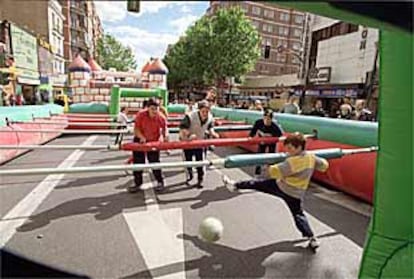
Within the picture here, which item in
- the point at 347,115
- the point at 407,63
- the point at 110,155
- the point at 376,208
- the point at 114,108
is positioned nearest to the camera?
the point at 407,63

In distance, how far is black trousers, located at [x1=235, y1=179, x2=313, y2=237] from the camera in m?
3.83

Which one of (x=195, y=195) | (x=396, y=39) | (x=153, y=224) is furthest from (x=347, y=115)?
(x=396, y=39)

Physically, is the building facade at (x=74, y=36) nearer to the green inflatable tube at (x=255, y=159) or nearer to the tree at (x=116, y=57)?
the tree at (x=116, y=57)

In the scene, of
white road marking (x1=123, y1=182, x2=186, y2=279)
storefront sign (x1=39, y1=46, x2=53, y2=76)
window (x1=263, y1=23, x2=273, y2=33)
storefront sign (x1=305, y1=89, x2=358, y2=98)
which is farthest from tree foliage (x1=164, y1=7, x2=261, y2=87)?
window (x1=263, y1=23, x2=273, y2=33)

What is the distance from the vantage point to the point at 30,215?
4641 mm

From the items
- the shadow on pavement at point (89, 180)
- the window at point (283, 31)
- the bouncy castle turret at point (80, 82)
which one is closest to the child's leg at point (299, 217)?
the shadow on pavement at point (89, 180)

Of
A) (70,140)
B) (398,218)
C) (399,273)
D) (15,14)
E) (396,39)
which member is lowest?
(70,140)

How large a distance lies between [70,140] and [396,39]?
1227cm

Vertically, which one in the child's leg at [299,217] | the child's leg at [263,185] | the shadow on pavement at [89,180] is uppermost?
the child's leg at [263,185]

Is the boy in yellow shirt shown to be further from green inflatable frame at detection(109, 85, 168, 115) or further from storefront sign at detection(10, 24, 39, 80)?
green inflatable frame at detection(109, 85, 168, 115)

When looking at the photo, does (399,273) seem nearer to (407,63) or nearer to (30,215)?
(407,63)

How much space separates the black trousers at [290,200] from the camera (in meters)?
3.83

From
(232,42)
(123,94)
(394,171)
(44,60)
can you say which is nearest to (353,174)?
(394,171)

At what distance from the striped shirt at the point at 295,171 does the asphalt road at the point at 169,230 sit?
0.65 metres
